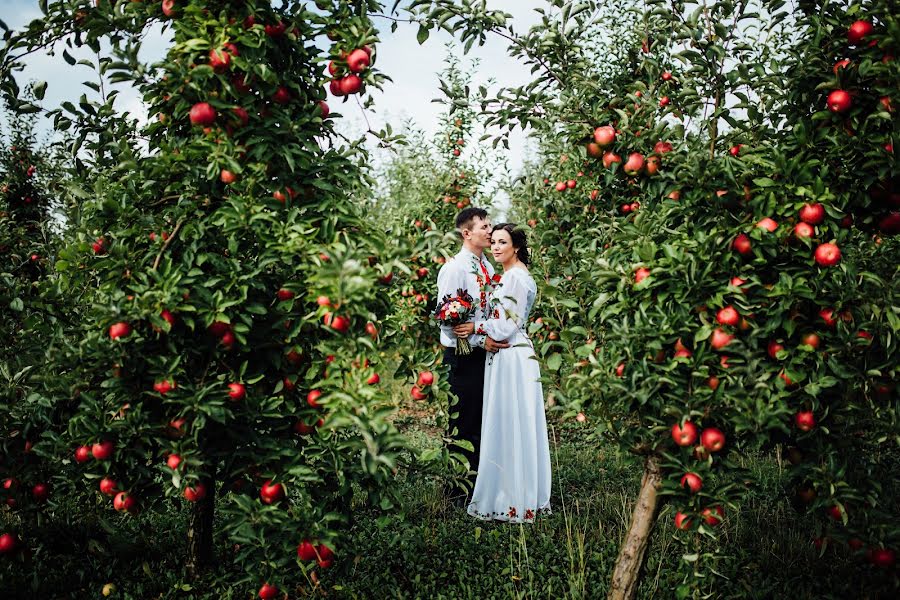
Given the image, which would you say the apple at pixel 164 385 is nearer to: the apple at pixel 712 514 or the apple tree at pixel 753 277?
the apple tree at pixel 753 277

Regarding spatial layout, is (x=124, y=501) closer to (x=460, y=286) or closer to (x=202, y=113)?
(x=202, y=113)

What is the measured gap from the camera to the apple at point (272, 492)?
7.63 feet

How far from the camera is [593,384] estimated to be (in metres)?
2.38

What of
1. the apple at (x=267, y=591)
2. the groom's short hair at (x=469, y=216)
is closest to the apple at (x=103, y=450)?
the apple at (x=267, y=591)

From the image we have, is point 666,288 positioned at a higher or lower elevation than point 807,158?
lower

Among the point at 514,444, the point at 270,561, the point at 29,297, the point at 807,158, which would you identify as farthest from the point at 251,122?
the point at 514,444

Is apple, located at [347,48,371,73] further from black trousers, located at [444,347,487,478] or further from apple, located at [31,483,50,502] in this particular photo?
black trousers, located at [444,347,487,478]

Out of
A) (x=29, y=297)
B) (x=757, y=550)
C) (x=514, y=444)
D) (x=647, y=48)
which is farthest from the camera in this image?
(x=514, y=444)

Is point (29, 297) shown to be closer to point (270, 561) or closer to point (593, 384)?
point (270, 561)

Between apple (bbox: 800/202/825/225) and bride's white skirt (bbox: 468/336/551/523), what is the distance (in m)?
2.69

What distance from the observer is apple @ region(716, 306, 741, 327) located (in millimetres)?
2191

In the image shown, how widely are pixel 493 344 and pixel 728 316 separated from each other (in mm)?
2579

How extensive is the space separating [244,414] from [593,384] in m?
1.37

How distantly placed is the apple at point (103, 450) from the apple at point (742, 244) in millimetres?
2450
